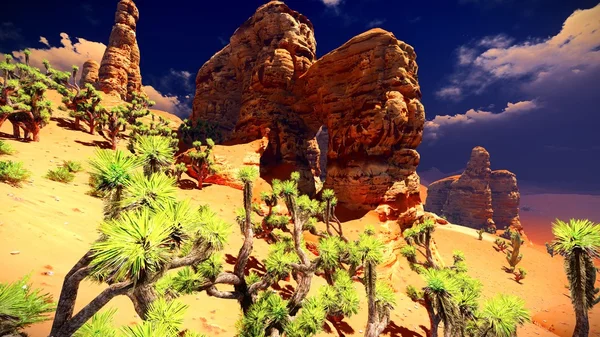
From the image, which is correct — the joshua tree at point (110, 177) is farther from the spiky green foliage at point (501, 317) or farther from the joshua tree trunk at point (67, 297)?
the spiky green foliage at point (501, 317)

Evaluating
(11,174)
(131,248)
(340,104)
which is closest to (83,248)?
→ (11,174)

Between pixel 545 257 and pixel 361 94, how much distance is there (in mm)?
52456

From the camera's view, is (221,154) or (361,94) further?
(221,154)

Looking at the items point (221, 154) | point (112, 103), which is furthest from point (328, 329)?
point (112, 103)

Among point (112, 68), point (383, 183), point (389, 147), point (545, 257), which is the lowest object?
point (545, 257)

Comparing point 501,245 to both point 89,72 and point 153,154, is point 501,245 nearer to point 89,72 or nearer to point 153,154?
point 153,154

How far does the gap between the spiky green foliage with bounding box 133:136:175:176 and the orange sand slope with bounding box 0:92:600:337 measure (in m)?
4.03

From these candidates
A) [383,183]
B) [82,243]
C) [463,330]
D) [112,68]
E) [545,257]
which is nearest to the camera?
[463,330]

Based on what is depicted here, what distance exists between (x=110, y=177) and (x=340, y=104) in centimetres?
2747

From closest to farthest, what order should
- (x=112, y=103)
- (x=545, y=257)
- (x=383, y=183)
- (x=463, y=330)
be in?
(x=463, y=330)
(x=383, y=183)
(x=545, y=257)
(x=112, y=103)

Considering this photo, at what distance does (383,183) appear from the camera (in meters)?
24.9

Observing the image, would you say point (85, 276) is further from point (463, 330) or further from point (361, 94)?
point (361, 94)

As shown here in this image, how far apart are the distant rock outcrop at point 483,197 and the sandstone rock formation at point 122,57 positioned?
108867 millimetres

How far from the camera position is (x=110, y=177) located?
389 cm
